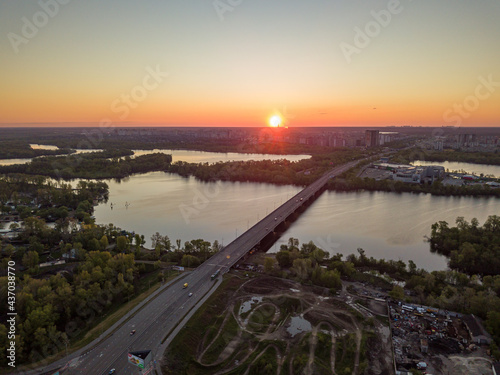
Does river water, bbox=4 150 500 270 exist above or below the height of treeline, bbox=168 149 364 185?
below

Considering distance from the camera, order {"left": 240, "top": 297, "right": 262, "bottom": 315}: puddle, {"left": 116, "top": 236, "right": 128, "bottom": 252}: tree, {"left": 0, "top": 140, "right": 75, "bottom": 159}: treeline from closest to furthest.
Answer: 1. {"left": 240, "top": 297, "right": 262, "bottom": 315}: puddle
2. {"left": 116, "top": 236, "right": 128, "bottom": 252}: tree
3. {"left": 0, "top": 140, "right": 75, "bottom": 159}: treeline

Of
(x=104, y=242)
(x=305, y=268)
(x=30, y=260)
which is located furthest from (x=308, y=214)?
(x=30, y=260)

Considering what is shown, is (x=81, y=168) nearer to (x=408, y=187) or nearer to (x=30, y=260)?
(x=30, y=260)

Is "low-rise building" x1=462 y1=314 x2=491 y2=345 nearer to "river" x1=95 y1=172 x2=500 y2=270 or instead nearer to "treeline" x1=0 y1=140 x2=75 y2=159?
"river" x1=95 y1=172 x2=500 y2=270

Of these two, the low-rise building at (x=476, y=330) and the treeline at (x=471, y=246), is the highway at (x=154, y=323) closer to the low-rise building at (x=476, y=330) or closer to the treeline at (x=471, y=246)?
the low-rise building at (x=476, y=330)

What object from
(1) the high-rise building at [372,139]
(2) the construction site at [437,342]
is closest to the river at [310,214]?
(2) the construction site at [437,342]

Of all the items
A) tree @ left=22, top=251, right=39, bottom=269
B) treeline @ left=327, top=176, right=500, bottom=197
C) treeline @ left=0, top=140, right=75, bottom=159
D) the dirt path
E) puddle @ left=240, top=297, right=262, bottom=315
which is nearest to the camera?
the dirt path

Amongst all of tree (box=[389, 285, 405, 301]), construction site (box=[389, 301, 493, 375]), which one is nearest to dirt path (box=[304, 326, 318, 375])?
construction site (box=[389, 301, 493, 375])
